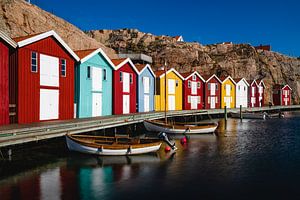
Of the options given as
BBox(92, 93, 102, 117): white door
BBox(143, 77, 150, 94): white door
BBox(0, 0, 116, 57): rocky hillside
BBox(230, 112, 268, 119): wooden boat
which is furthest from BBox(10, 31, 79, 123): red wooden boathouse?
→ BBox(230, 112, 268, 119): wooden boat

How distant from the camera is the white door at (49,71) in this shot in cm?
2769

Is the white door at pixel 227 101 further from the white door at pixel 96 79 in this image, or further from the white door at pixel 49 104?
the white door at pixel 49 104

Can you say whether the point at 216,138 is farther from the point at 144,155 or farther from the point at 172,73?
the point at 172,73

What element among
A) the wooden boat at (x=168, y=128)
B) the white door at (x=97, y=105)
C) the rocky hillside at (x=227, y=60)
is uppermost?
the rocky hillside at (x=227, y=60)

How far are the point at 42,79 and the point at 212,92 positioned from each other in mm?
45508

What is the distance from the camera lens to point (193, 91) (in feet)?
196

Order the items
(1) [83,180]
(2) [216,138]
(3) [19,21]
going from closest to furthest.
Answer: (1) [83,180], (2) [216,138], (3) [19,21]

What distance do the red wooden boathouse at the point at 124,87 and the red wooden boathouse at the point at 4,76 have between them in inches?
639

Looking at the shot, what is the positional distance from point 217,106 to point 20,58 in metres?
51.4

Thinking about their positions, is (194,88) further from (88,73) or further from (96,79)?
(88,73)

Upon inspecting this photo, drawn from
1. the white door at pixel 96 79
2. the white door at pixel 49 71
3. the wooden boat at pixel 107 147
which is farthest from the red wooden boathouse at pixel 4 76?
the white door at pixel 96 79

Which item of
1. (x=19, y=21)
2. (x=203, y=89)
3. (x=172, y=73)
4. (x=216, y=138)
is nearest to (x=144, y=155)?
(x=216, y=138)

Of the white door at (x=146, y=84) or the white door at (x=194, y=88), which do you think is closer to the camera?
the white door at (x=146, y=84)

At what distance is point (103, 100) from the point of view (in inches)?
1465
